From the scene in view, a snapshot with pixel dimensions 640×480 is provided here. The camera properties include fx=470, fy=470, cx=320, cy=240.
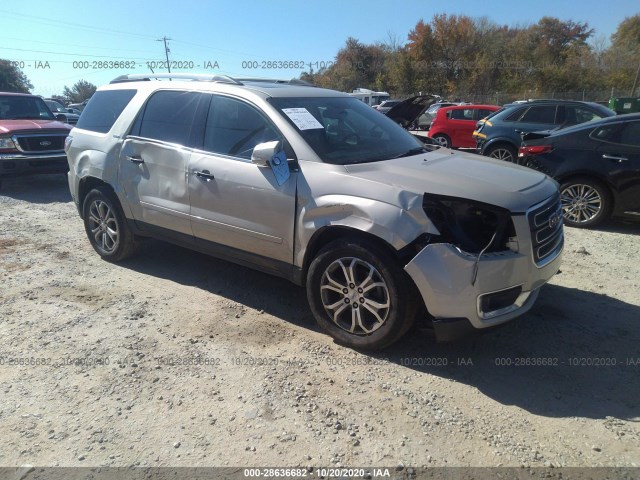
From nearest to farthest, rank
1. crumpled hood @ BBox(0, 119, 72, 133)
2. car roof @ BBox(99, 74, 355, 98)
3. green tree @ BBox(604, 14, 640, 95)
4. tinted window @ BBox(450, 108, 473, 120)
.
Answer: car roof @ BBox(99, 74, 355, 98) → crumpled hood @ BBox(0, 119, 72, 133) → tinted window @ BBox(450, 108, 473, 120) → green tree @ BBox(604, 14, 640, 95)

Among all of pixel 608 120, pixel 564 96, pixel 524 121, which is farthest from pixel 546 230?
pixel 564 96

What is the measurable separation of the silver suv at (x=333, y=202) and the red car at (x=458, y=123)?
11.0m

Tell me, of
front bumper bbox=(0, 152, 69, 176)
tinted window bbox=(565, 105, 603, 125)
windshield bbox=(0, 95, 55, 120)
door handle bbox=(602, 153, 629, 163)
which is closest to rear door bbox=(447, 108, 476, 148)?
tinted window bbox=(565, 105, 603, 125)

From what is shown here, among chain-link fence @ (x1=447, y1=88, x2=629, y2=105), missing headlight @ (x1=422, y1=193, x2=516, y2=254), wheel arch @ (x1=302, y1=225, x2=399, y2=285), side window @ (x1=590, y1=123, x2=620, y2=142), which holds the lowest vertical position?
chain-link fence @ (x1=447, y1=88, x2=629, y2=105)

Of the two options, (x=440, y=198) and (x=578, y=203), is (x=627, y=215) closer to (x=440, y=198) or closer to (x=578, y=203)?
(x=578, y=203)

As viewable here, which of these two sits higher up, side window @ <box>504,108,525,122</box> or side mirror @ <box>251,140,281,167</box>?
side mirror @ <box>251,140,281,167</box>

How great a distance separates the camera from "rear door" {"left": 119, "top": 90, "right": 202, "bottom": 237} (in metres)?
4.23

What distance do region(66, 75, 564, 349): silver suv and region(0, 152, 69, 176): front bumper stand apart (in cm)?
520

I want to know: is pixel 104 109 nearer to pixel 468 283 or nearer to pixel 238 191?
pixel 238 191

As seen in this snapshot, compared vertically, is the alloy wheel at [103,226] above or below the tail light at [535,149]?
below

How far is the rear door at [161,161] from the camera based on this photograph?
4227mm

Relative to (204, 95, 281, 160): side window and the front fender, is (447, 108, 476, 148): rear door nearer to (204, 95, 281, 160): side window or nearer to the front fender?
(204, 95, 281, 160): side window

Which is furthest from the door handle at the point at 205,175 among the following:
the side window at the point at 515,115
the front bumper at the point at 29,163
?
the side window at the point at 515,115

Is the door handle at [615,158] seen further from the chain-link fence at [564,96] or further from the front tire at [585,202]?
the chain-link fence at [564,96]
